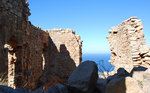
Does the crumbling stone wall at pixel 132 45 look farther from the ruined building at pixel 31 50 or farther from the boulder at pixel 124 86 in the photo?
the ruined building at pixel 31 50

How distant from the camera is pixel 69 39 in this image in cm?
1020

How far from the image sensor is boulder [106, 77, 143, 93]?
5.10 ft

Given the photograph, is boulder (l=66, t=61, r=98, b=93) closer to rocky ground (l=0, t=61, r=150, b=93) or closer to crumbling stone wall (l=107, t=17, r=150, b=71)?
rocky ground (l=0, t=61, r=150, b=93)

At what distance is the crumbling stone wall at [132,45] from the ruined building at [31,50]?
12.7 feet

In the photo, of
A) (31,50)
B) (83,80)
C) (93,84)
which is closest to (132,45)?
(93,84)

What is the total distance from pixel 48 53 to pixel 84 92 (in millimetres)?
8778

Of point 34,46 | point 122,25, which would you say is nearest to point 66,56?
point 34,46

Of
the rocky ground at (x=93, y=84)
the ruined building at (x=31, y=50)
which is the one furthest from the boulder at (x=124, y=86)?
the ruined building at (x=31, y=50)

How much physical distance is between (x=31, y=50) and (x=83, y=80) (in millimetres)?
6418

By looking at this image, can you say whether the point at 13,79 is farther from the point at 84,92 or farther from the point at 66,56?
the point at 66,56

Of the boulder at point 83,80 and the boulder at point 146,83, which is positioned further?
the boulder at point 83,80

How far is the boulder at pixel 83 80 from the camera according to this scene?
1.93 meters

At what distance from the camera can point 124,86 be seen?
5.27ft

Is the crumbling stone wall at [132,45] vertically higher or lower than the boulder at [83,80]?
higher
